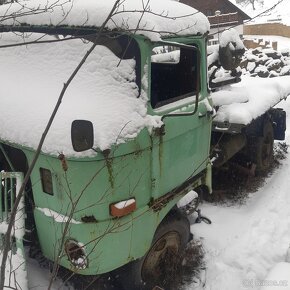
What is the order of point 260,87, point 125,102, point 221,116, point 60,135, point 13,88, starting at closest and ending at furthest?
point 60,135 → point 125,102 → point 13,88 → point 221,116 → point 260,87

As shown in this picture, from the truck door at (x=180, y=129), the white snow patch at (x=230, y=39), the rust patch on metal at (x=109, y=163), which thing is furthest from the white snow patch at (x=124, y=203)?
the white snow patch at (x=230, y=39)

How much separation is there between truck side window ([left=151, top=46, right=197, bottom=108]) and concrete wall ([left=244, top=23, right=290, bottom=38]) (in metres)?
30.6

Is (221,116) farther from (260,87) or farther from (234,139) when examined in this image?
(260,87)

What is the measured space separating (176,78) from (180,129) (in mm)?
951

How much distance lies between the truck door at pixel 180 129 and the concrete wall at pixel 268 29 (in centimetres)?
3072

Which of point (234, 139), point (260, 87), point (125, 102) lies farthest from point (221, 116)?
point (125, 102)

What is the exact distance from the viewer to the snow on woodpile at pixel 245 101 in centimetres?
418

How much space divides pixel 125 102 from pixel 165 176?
0.73m

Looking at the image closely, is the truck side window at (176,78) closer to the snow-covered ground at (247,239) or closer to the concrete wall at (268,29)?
the snow-covered ground at (247,239)

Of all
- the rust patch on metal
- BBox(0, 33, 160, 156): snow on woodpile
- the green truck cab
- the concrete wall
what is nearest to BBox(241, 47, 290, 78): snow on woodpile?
the green truck cab

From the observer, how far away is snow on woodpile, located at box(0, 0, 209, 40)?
2.46 meters

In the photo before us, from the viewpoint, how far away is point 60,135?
7.52 feet

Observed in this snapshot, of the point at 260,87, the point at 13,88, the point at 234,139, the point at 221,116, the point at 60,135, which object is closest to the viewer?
the point at 60,135

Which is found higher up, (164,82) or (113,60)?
(113,60)
